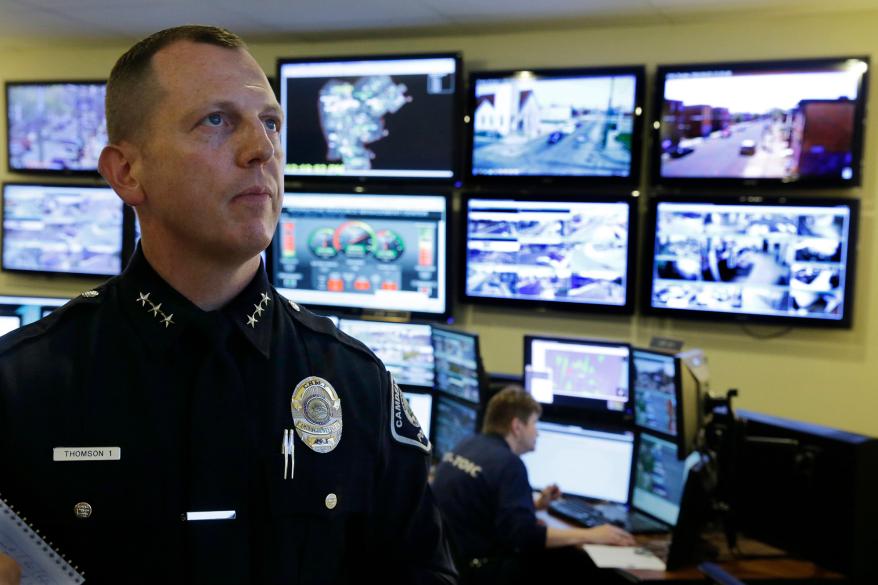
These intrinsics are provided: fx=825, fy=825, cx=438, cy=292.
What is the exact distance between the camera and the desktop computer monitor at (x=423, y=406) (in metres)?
3.63

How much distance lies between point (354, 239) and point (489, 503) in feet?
6.11

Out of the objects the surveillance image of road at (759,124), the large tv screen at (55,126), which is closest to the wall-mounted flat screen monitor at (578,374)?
the surveillance image of road at (759,124)

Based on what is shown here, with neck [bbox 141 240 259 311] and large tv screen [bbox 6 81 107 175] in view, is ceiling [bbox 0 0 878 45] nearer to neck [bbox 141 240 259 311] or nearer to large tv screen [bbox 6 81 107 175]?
large tv screen [bbox 6 81 107 175]

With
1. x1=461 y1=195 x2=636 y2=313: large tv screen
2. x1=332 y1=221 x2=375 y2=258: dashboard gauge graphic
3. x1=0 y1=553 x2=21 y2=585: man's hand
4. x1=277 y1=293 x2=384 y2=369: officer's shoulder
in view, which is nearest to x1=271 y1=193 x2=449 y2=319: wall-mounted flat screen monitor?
x1=332 y1=221 x2=375 y2=258: dashboard gauge graphic

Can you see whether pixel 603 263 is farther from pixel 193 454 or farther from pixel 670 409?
pixel 193 454

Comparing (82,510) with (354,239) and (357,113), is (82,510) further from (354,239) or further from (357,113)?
(357,113)

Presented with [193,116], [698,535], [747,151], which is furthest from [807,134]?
[193,116]

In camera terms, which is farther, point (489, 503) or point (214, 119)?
point (489, 503)

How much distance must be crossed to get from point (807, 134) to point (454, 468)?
7.11 feet

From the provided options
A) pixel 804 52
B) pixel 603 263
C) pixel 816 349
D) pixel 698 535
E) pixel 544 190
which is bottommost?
pixel 698 535

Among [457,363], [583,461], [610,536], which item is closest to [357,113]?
[457,363]

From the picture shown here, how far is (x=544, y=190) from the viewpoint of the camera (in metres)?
4.20

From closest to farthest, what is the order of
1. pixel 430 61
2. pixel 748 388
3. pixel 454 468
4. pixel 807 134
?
pixel 454 468, pixel 807 134, pixel 748 388, pixel 430 61

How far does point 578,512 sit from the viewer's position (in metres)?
3.13
